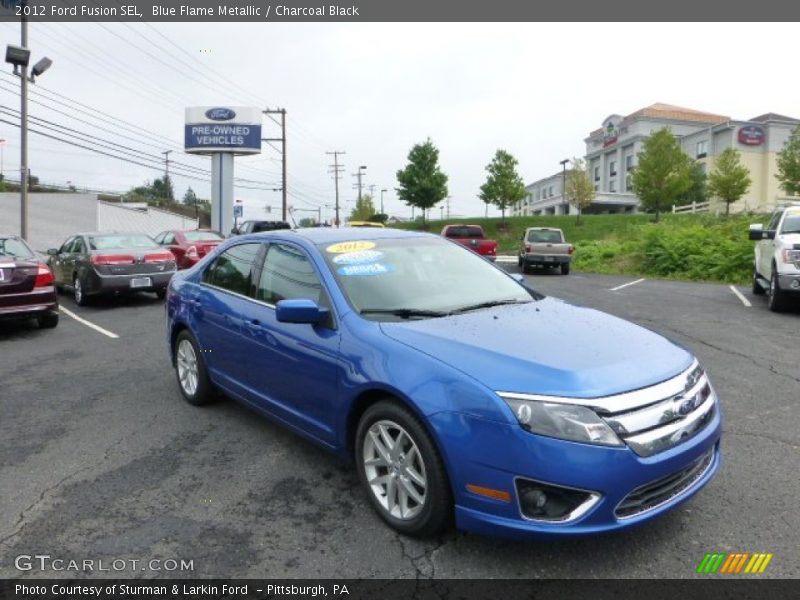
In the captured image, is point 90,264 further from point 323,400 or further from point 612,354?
point 612,354

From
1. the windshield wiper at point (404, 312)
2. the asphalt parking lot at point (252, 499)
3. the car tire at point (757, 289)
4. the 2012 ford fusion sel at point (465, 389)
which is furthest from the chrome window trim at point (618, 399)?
the car tire at point (757, 289)

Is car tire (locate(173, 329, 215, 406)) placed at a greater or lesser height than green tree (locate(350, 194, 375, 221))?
lesser

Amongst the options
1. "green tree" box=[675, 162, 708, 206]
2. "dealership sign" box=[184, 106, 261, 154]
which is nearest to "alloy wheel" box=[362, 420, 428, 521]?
"dealership sign" box=[184, 106, 261, 154]

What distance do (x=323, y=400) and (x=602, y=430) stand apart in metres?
1.58

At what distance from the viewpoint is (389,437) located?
9.94 feet

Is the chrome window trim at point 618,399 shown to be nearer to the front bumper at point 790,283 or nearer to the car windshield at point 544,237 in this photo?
the front bumper at point 790,283

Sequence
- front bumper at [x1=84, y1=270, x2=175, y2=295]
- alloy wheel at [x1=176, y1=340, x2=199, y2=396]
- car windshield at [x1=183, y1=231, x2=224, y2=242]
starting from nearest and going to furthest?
alloy wheel at [x1=176, y1=340, x2=199, y2=396]
front bumper at [x1=84, y1=270, x2=175, y2=295]
car windshield at [x1=183, y1=231, x2=224, y2=242]

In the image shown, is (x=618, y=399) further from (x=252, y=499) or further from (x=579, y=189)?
(x=579, y=189)

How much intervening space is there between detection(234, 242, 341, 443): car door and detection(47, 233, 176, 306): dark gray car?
318 inches
